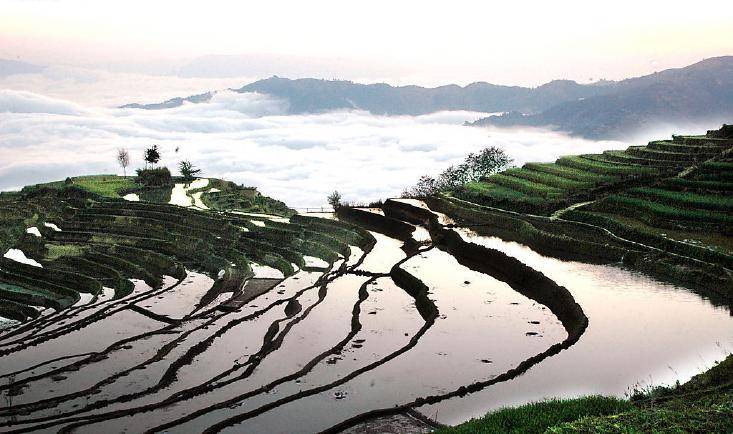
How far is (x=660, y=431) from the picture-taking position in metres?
9.98

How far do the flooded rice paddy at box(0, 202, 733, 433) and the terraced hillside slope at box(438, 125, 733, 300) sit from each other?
181cm

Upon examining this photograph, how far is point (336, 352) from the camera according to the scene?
1969 cm

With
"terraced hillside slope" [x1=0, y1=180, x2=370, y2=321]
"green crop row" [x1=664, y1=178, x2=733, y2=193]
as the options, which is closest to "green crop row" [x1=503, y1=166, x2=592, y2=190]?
"green crop row" [x1=664, y1=178, x2=733, y2=193]

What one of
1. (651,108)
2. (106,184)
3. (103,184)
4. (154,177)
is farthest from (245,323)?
(651,108)

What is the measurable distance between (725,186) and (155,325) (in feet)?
87.1

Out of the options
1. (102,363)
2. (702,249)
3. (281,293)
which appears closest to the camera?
(102,363)

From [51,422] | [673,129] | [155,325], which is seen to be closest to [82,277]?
[155,325]

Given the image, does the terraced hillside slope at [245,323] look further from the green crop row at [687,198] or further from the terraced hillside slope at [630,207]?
the green crop row at [687,198]

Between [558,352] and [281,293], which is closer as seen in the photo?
[558,352]

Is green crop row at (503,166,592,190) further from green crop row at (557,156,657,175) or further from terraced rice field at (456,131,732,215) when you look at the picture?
green crop row at (557,156,657,175)

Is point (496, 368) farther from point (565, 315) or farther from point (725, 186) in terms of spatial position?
point (725, 186)

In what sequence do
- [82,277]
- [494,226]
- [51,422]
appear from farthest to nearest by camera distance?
[494,226] < [82,277] < [51,422]

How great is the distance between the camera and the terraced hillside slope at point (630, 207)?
25891 millimetres

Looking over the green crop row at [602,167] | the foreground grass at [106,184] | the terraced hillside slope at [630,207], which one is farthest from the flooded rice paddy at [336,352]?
the foreground grass at [106,184]
